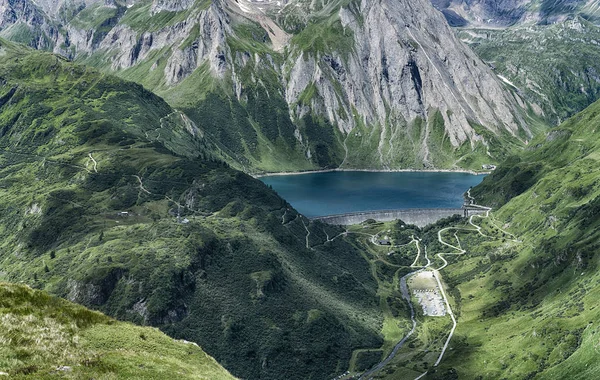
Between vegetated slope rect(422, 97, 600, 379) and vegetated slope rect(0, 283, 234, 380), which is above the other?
vegetated slope rect(0, 283, 234, 380)

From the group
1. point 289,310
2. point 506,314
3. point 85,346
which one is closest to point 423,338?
point 506,314

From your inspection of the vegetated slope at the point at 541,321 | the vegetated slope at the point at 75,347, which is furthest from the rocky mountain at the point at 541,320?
the vegetated slope at the point at 75,347

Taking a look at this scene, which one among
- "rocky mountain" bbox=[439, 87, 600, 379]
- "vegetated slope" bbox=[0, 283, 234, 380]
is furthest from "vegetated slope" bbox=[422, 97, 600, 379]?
"vegetated slope" bbox=[0, 283, 234, 380]

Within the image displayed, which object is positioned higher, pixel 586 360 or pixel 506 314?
pixel 586 360

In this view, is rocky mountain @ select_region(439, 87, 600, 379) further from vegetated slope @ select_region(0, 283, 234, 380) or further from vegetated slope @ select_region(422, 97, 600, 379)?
vegetated slope @ select_region(0, 283, 234, 380)

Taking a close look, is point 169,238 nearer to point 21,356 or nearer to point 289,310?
point 289,310

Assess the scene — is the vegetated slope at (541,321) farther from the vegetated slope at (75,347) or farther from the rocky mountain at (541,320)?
the vegetated slope at (75,347)

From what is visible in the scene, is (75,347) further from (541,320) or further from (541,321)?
(541,320)

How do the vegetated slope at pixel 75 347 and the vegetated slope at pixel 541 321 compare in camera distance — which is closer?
the vegetated slope at pixel 75 347

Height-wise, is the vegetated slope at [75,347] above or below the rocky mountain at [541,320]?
above
